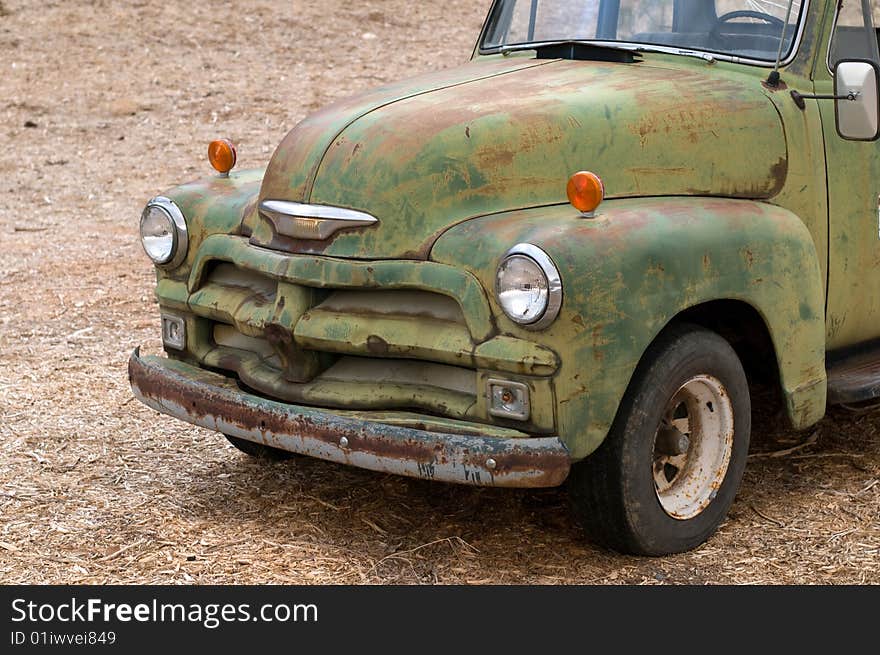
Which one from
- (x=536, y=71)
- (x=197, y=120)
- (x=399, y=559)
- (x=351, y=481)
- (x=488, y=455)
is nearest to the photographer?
(x=488, y=455)

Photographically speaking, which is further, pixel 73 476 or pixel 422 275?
pixel 73 476

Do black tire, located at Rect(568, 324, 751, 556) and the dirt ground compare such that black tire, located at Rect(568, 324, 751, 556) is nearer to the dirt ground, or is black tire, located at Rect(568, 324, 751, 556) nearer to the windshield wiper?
the dirt ground

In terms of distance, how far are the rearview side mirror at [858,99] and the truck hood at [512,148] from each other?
8.5 inches

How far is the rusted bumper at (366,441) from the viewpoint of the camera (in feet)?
11.7

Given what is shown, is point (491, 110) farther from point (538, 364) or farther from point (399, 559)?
point (399, 559)

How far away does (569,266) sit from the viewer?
3.54m

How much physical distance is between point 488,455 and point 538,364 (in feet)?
0.93

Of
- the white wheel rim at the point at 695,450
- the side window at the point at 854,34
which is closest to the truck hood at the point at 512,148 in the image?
the side window at the point at 854,34

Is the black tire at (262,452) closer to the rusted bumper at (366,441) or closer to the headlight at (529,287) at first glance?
the rusted bumper at (366,441)

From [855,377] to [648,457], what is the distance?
3.76 feet

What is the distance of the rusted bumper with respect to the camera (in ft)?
11.7

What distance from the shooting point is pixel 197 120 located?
12.9 meters

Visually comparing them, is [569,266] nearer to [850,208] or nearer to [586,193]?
[586,193]
